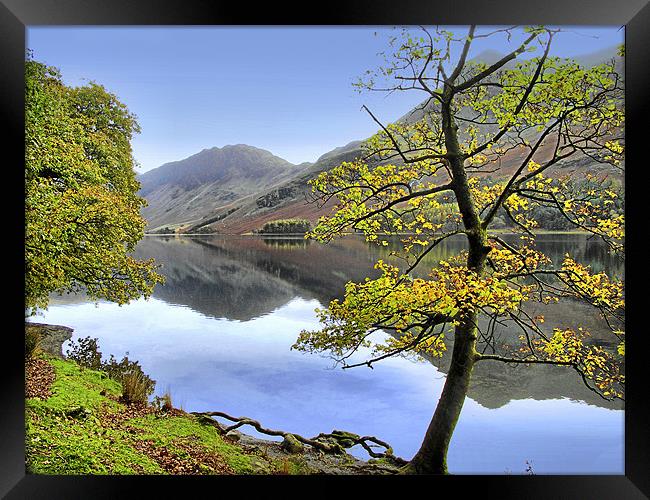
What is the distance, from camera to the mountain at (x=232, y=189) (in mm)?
4004

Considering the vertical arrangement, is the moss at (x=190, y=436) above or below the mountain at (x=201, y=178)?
below

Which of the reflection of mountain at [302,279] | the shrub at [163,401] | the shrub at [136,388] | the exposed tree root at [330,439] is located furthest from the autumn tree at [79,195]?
the exposed tree root at [330,439]

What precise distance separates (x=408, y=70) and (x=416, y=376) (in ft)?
8.83

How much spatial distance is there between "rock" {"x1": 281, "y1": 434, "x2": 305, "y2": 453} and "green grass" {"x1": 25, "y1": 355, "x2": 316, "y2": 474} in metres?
0.08

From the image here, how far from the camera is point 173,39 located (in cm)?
396

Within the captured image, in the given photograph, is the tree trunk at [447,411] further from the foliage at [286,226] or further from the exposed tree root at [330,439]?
the foliage at [286,226]

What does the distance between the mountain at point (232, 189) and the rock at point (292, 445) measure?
1962mm

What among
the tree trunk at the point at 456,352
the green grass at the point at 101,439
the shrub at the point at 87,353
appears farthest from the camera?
the shrub at the point at 87,353

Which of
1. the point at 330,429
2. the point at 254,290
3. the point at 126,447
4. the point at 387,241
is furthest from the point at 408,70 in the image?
the point at 126,447

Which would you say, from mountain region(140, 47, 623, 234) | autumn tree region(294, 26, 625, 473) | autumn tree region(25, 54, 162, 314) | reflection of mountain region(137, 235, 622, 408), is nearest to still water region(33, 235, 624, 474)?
reflection of mountain region(137, 235, 622, 408)

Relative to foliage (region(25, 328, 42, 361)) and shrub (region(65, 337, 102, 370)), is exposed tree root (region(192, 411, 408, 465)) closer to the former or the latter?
shrub (region(65, 337, 102, 370))

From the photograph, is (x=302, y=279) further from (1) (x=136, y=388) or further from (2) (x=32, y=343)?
(2) (x=32, y=343)
